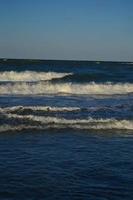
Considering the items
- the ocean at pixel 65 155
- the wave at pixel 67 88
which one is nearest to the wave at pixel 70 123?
the ocean at pixel 65 155

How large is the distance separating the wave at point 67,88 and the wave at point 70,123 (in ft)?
49.5

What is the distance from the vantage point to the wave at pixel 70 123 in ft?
43.7

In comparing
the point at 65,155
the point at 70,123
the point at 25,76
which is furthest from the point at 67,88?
the point at 65,155

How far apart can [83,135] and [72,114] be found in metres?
4.33

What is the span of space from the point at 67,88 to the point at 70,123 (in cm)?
1942

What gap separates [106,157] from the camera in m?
9.77

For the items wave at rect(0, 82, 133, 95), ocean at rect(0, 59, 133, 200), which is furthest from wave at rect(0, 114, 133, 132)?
wave at rect(0, 82, 133, 95)

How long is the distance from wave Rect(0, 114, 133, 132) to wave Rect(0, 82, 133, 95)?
15.1 meters

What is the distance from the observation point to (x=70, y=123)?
1390 centimetres

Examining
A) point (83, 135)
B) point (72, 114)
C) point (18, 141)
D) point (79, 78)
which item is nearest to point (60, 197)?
point (18, 141)

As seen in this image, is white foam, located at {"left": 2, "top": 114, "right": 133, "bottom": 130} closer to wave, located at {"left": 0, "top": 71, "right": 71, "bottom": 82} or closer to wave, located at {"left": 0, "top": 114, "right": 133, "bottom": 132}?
wave, located at {"left": 0, "top": 114, "right": 133, "bottom": 132}

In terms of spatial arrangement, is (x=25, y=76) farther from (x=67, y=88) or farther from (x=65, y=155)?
(x=65, y=155)

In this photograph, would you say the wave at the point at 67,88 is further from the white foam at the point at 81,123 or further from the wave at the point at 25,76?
the white foam at the point at 81,123

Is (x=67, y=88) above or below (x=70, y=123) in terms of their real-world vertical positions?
above
